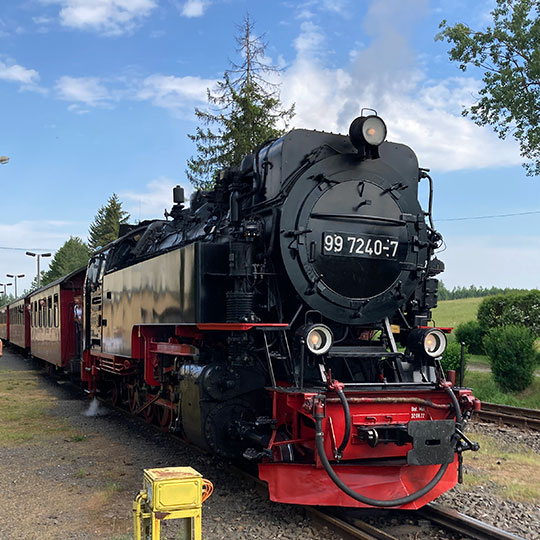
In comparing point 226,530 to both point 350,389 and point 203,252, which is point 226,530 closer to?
point 350,389

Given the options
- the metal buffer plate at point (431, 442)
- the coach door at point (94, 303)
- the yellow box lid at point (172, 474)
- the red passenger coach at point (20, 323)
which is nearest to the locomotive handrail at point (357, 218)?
the metal buffer plate at point (431, 442)

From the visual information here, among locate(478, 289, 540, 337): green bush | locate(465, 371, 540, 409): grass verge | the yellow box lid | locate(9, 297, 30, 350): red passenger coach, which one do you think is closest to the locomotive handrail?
the yellow box lid

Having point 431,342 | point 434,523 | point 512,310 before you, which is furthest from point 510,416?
point 512,310

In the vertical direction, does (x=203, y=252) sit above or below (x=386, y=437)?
above

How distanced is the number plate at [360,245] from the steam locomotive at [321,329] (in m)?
0.01

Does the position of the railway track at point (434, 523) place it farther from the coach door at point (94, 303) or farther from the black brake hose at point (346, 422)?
the coach door at point (94, 303)

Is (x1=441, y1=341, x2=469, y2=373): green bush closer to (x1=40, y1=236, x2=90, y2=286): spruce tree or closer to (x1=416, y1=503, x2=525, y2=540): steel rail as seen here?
(x1=416, y1=503, x2=525, y2=540): steel rail

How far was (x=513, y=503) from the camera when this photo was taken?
17.8ft

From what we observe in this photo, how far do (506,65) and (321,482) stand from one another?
14406 mm

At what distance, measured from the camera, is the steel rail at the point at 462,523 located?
441 cm

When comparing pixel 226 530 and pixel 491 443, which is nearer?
pixel 226 530

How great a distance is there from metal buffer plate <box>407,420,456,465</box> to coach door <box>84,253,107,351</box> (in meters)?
6.40

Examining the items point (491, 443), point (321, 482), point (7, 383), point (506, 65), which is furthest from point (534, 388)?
point (7, 383)

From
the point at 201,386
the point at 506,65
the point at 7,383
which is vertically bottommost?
the point at 7,383
